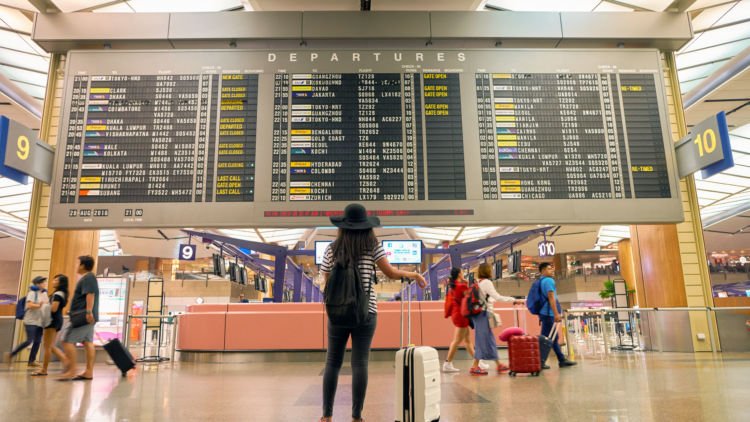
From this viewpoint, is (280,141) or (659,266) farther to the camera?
(659,266)

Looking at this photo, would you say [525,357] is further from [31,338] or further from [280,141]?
[31,338]

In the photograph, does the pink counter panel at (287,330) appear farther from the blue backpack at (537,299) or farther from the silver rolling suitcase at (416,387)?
the silver rolling suitcase at (416,387)

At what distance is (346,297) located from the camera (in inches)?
132

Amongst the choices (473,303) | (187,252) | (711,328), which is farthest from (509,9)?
(187,252)

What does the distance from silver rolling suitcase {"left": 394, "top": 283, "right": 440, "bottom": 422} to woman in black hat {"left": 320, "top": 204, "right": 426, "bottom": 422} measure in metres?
0.25

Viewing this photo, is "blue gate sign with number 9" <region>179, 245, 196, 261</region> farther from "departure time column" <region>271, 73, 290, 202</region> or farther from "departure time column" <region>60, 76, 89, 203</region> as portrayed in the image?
"departure time column" <region>271, 73, 290, 202</region>

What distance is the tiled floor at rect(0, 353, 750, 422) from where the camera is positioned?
3723 millimetres

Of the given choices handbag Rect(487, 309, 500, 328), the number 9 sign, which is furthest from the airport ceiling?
the number 9 sign

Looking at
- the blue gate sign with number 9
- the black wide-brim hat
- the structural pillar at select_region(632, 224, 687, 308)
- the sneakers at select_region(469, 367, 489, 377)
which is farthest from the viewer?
the blue gate sign with number 9

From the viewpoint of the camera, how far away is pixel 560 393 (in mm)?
4797

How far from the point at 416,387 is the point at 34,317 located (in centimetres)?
794

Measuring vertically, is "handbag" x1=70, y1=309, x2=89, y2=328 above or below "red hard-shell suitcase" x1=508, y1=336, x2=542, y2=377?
above

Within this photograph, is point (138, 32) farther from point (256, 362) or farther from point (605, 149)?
point (605, 149)

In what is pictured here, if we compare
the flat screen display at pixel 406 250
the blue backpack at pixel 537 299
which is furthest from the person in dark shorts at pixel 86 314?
the flat screen display at pixel 406 250
